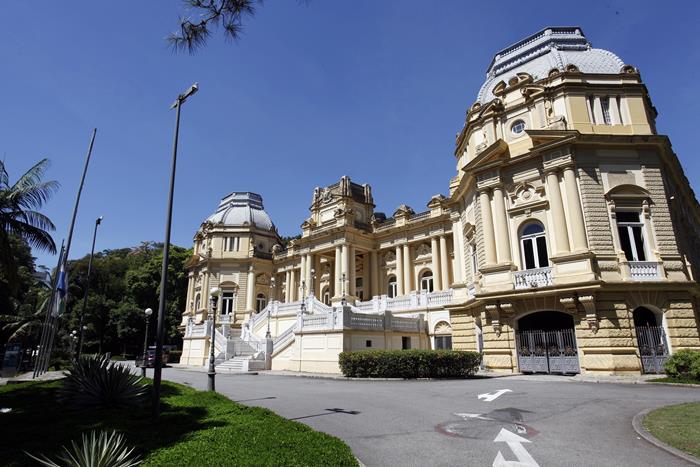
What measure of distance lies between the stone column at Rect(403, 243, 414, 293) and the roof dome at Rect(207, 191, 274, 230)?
20488 mm

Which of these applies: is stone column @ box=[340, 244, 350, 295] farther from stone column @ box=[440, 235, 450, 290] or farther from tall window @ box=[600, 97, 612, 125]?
tall window @ box=[600, 97, 612, 125]

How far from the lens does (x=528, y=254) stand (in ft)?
70.9

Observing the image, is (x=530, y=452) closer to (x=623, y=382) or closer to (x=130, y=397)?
(x=130, y=397)

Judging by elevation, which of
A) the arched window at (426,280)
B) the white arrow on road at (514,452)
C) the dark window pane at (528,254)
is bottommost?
the white arrow on road at (514,452)

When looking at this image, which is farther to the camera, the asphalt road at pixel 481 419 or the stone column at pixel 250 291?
the stone column at pixel 250 291

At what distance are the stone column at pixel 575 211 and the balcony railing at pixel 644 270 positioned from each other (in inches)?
87.4

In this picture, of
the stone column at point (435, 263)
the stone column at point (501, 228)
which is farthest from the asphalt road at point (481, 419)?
the stone column at point (435, 263)

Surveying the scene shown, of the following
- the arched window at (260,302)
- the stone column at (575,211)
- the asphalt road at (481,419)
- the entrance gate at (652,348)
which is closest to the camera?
the asphalt road at (481,419)

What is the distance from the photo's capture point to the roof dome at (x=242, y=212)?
5016cm

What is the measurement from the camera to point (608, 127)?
2175 cm

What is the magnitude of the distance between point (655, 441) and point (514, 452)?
96.5 inches

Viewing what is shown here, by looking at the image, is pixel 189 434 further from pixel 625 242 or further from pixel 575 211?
pixel 625 242

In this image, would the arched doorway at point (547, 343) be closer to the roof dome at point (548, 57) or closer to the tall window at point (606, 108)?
the tall window at point (606, 108)

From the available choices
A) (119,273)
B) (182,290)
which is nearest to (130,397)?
(182,290)
